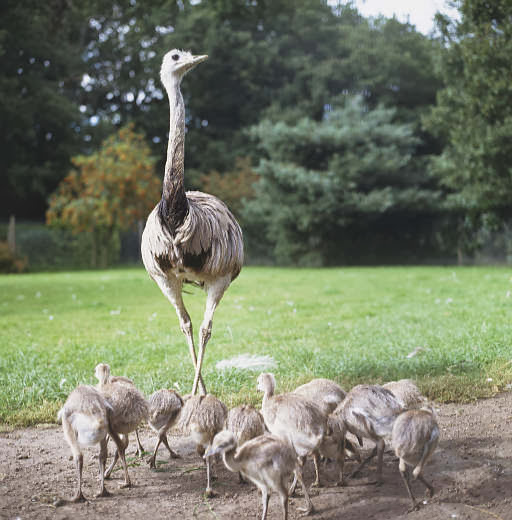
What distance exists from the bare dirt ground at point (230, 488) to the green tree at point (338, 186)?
22.9 meters

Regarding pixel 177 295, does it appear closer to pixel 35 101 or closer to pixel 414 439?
pixel 414 439

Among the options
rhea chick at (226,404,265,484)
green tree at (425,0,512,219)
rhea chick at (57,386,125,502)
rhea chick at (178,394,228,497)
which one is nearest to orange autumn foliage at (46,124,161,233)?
green tree at (425,0,512,219)

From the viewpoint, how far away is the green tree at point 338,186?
27.1 metres

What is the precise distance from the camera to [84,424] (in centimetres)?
359

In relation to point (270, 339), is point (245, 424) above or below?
above

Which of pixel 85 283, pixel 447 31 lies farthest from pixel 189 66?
pixel 447 31

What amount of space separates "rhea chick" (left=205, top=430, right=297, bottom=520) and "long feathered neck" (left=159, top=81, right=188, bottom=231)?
1.96 m

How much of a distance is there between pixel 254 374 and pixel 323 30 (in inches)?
1362

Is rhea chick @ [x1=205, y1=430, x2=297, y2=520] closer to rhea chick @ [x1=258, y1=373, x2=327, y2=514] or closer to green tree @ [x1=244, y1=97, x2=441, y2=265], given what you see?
rhea chick @ [x1=258, y1=373, x2=327, y2=514]

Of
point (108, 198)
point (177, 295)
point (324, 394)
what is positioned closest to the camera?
point (324, 394)

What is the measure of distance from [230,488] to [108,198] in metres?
25.7

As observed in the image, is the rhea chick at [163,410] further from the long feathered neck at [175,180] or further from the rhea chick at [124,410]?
the long feathered neck at [175,180]

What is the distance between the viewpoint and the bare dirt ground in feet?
11.5

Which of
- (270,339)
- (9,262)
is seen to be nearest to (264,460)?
(270,339)
